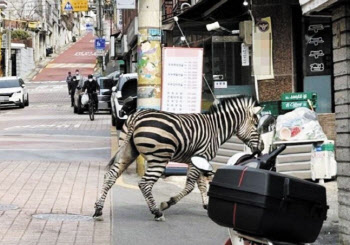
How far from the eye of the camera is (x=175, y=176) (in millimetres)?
13930

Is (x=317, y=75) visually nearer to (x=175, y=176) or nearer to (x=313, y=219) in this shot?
(x=175, y=176)

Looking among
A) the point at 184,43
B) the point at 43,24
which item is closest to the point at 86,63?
the point at 43,24

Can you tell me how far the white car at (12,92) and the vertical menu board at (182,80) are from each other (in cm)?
2612

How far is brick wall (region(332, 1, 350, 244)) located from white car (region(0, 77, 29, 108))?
105ft

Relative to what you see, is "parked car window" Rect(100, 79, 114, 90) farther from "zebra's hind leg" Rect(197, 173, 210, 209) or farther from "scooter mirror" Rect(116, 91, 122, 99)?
"zebra's hind leg" Rect(197, 173, 210, 209)

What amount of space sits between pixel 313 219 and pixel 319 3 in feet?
9.78

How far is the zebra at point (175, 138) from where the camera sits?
984 cm

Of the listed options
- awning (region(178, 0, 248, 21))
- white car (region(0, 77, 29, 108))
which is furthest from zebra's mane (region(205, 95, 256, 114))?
white car (region(0, 77, 29, 108))

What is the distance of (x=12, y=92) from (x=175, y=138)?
29763 mm

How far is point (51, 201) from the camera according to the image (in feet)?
36.9

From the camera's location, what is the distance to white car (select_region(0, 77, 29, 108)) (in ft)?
126

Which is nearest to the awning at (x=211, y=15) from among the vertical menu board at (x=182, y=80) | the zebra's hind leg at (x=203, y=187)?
the vertical menu board at (x=182, y=80)

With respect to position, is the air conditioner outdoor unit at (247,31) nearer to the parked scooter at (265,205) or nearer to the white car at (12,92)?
the parked scooter at (265,205)

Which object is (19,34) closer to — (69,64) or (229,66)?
(69,64)
